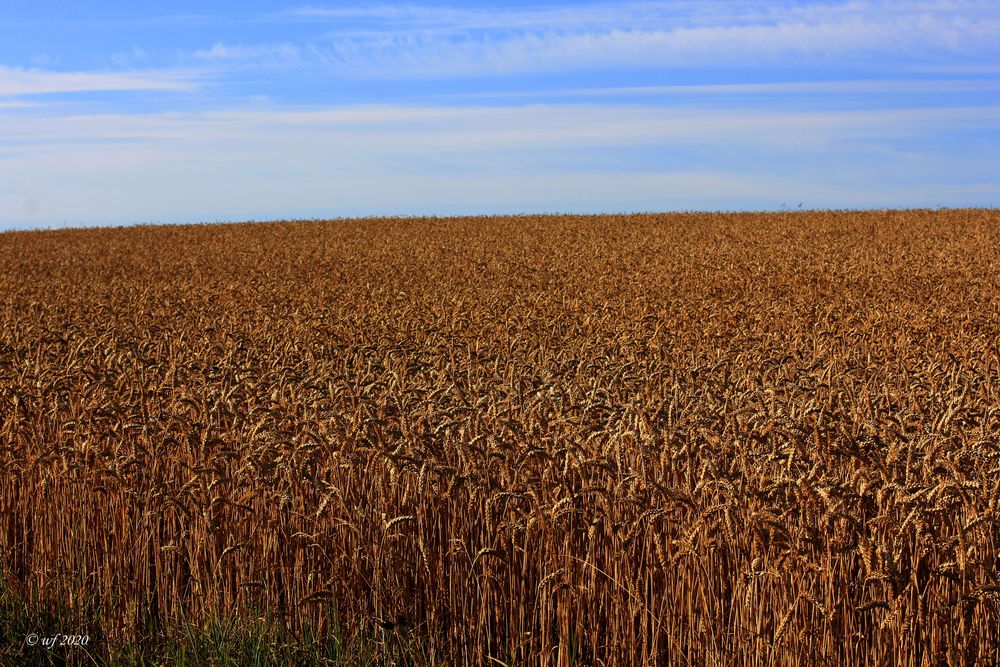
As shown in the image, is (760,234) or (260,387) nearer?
(260,387)

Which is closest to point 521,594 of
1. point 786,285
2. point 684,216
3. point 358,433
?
point 358,433

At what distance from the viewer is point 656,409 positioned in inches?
224

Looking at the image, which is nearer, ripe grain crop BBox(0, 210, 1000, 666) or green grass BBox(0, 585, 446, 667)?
ripe grain crop BBox(0, 210, 1000, 666)

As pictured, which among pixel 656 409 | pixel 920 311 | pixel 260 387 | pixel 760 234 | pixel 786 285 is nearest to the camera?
pixel 656 409

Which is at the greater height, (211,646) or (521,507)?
(521,507)

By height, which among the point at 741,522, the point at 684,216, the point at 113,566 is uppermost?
the point at 684,216

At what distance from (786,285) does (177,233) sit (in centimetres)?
2332

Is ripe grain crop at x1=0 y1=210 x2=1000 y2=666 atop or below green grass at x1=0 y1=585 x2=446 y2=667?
atop

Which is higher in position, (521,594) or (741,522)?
(741,522)

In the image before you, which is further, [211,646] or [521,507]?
[521,507]

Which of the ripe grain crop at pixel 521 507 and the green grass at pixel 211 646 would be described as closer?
the ripe grain crop at pixel 521 507

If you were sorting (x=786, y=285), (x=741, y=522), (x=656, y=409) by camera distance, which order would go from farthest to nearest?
(x=786, y=285)
(x=656, y=409)
(x=741, y=522)

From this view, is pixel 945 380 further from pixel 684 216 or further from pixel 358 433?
pixel 684 216

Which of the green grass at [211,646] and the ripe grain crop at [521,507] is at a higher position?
the ripe grain crop at [521,507]
